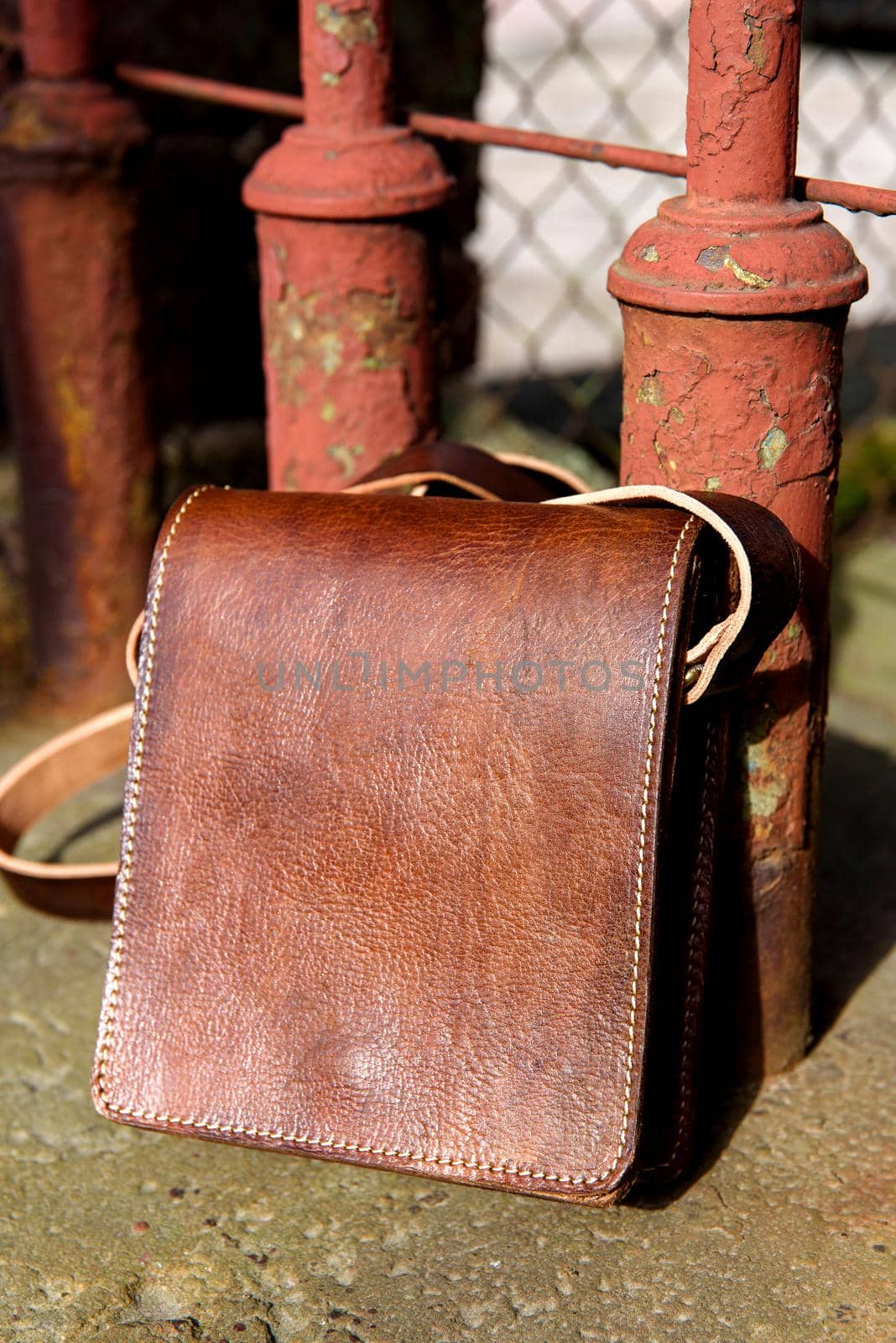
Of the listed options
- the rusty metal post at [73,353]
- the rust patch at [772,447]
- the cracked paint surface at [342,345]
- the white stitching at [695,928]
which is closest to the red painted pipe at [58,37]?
the rusty metal post at [73,353]

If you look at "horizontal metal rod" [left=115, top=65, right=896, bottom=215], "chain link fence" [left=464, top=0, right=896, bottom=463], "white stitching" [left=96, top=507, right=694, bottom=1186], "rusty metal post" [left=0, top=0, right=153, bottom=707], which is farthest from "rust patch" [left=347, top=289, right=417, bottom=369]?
"chain link fence" [left=464, top=0, right=896, bottom=463]

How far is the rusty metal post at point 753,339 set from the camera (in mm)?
1229

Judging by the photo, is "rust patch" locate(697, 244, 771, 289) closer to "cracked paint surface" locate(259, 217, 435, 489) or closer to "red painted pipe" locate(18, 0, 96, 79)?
"cracked paint surface" locate(259, 217, 435, 489)

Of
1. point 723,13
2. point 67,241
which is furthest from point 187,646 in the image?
point 67,241

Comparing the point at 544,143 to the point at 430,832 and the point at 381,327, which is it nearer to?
the point at 381,327

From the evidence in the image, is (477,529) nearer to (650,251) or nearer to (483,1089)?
(650,251)

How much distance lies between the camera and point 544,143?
5.16 ft

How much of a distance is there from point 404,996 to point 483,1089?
0.10 meters

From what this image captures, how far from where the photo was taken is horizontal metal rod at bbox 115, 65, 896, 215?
130 centimetres

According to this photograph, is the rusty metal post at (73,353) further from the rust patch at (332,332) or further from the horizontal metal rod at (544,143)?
the rust patch at (332,332)

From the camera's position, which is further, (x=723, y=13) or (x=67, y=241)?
(x=67, y=241)

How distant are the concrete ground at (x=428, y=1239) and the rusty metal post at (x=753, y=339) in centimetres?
28

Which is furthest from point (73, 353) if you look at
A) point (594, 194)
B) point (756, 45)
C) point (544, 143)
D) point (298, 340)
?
point (594, 194)

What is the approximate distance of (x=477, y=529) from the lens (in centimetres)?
129
